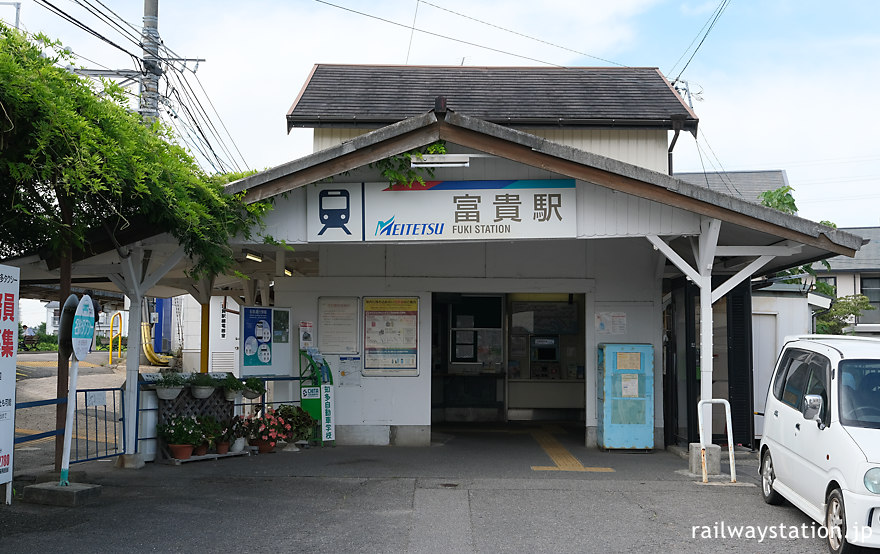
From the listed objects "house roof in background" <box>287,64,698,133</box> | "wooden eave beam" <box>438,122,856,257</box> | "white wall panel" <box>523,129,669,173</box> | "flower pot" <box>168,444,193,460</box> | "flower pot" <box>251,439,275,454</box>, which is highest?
"house roof in background" <box>287,64,698,133</box>

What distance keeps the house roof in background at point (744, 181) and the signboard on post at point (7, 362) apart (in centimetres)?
2130

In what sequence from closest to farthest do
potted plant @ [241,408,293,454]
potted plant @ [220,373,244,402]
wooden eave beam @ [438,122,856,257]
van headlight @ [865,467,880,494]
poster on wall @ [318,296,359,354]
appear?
van headlight @ [865,467,880,494] → wooden eave beam @ [438,122,856,257] → potted plant @ [220,373,244,402] → potted plant @ [241,408,293,454] → poster on wall @ [318,296,359,354]

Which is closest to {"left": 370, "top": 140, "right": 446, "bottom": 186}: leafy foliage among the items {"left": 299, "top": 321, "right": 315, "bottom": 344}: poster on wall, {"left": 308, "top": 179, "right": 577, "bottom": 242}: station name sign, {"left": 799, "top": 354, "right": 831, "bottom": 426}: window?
{"left": 308, "top": 179, "right": 577, "bottom": 242}: station name sign

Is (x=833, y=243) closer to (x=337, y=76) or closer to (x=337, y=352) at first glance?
(x=337, y=352)

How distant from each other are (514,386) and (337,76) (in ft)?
24.4

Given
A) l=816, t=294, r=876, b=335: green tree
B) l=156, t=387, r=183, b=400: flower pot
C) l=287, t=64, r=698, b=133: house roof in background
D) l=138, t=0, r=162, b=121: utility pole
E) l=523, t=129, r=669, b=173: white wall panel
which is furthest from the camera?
l=816, t=294, r=876, b=335: green tree

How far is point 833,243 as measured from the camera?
355 inches

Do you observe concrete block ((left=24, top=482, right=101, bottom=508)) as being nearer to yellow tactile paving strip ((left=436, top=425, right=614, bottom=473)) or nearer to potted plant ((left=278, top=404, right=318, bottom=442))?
potted plant ((left=278, top=404, right=318, bottom=442))

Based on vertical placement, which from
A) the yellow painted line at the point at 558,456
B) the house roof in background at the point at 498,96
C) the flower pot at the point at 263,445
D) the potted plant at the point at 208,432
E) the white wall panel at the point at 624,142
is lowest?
the yellow painted line at the point at 558,456

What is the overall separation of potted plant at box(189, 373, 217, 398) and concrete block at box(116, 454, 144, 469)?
1.08 meters

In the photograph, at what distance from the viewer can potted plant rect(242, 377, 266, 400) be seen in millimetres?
10805

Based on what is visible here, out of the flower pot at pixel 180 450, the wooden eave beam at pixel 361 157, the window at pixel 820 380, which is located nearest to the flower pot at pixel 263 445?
the flower pot at pixel 180 450

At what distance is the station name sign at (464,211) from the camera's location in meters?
9.28

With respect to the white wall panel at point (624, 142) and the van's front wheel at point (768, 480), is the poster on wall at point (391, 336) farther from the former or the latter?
the van's front wheel at point (768, 480)
